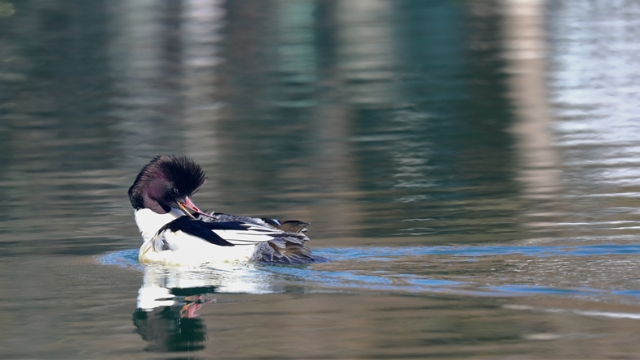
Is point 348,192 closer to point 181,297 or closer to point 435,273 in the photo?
point 435,273

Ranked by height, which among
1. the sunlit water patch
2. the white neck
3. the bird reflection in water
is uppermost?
the white neck

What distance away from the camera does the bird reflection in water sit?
6.57 m

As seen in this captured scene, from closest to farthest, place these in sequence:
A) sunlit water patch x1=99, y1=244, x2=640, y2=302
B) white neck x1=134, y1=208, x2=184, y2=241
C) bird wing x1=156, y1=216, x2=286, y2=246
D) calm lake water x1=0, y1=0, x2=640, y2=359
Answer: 1. calm lake water x1=0, y1=0, x2=640, y2=359
2. sunlit water patch x1=99, y1=244, x2=640, y2=302
3. bird wing x1=156, y1=216, x2=286, y2=246
4. white neck x1=134, y1=208, x2=184, y2=241

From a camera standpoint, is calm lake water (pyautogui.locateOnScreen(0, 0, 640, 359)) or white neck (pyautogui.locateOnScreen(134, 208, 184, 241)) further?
white neck (pyautogui.locateOnScreen(134, 208, 184, 241))

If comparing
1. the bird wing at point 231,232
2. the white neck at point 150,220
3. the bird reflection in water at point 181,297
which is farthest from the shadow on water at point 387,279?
the white neck at point 150,220

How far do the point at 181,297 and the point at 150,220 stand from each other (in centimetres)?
152

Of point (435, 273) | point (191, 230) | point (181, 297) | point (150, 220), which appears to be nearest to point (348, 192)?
point (150, 220)

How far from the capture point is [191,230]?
821 centimetres

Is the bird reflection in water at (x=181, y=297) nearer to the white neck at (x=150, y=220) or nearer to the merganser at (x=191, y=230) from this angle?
the merganser at (x=191, y=230)

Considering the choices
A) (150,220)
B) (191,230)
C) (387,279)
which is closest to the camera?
(387,279)

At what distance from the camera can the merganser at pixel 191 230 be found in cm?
803

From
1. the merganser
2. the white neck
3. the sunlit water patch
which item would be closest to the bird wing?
the merganser

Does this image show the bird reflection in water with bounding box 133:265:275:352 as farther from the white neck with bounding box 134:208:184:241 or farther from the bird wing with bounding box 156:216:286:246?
the white neck with bounding box 134:208:184:241

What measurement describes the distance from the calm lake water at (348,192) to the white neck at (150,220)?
0.23 metres
